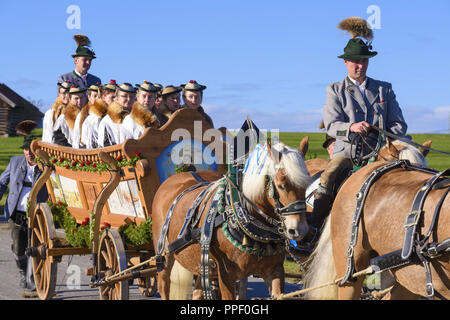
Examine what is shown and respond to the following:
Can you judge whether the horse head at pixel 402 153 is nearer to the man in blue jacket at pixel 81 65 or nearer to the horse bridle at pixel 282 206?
the horse bridle at pixel 282 206

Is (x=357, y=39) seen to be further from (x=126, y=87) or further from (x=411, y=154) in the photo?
(x=126, y=87)

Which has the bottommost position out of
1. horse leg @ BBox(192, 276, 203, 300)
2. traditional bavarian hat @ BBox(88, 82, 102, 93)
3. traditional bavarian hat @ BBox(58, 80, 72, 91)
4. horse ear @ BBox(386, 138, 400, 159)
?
horse leg @ BBox(192, 276, 203, 300)

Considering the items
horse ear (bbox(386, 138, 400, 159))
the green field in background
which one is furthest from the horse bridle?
the green field in background

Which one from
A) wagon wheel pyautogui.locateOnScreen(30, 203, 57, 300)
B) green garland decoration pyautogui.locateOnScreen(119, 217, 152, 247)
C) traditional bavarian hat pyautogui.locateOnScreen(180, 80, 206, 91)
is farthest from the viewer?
traditional bavarian hat pyautogui.locateOnScreen(180, 80, 206, 91)

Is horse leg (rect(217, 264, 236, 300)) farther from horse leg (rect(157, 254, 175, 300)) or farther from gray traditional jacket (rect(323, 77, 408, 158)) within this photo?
gray traditional jacket (rect(323, 77, 408, 158))

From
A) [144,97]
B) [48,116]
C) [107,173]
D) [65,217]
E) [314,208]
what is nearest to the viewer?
[314,208]

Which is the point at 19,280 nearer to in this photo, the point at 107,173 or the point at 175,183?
the point at 107,173

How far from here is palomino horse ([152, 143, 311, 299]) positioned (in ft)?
17.4

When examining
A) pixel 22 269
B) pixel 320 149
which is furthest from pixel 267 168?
pixel 320 149

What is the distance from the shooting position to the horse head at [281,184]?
5195mm

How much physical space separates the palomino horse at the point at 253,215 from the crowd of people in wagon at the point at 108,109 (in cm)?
144

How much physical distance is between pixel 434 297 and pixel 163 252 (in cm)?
304
